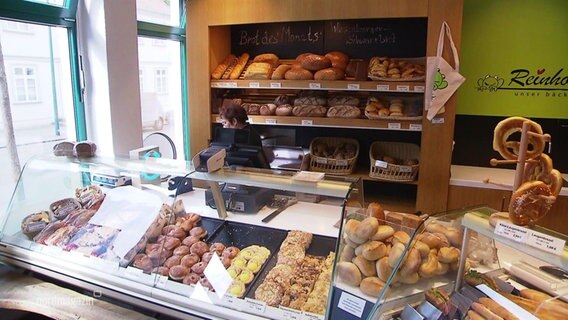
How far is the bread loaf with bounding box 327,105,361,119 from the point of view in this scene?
10.4 ft

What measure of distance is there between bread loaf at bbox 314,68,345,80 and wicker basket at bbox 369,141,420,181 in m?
0.67

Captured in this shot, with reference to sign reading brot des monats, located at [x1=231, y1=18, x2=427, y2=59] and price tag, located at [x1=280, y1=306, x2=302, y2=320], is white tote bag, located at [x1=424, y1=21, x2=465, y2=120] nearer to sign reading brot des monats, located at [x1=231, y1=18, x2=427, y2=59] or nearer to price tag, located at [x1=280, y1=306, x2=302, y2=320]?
sign reading brot des monats, located at [x1=231, y1=18, x2=427, y2=59]

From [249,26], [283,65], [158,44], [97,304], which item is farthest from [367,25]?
[97,304]

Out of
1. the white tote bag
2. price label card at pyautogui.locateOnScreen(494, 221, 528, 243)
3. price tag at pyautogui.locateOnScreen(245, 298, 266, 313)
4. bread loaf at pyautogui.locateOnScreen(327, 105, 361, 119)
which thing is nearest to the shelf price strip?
price label card at pyautogui.locateOnScreen(494, 221, 528, 243)

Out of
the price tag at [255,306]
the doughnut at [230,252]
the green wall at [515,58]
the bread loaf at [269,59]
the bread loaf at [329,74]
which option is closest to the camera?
the price tag at [255,306]

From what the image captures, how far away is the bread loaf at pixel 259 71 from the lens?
11.1 ft

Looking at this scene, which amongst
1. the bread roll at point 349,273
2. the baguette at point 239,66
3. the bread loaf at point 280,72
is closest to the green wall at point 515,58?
the bread loaf at point 280,72

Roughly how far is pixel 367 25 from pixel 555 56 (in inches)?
58.0

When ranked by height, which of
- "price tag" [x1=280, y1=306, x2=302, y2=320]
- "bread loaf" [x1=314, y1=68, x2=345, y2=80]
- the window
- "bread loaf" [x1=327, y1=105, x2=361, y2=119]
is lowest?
"price tag" [x1=280, y1=306, x2=302, y2=320]

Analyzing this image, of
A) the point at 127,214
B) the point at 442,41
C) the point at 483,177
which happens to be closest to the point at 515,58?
the point at 442,41

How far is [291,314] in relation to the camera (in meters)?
1.24

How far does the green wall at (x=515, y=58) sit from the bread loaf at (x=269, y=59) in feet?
5.21

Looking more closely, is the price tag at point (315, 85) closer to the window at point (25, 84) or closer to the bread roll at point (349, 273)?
the window at point (25, 84)

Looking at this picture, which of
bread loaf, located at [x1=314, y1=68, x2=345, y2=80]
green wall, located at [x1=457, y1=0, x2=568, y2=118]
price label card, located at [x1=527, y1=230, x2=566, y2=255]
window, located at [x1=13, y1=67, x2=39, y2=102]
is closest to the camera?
price label card, located at [x1=527, y1=230, x2=566, y2=255]
